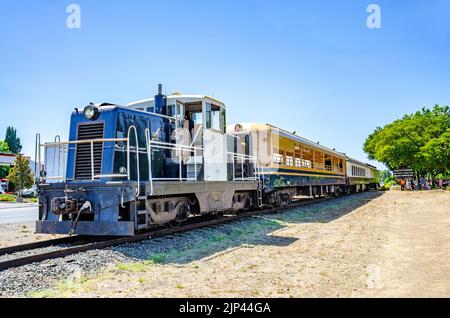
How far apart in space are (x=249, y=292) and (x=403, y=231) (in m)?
6.59

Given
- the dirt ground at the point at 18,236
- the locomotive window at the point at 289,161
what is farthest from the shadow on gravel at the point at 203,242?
the locomotive window at the point at 289,161

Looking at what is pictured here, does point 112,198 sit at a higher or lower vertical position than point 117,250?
higher

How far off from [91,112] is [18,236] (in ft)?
13.6

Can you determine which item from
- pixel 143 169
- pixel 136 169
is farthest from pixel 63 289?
pixel 143 169

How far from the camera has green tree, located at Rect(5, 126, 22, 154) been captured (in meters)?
100

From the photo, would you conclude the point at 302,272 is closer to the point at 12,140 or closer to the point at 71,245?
the point at 71,245

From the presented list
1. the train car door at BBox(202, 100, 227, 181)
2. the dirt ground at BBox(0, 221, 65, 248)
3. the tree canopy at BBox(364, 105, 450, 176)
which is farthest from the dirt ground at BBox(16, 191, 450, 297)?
the tree canopy at BBox(364, 105, 450, 176)

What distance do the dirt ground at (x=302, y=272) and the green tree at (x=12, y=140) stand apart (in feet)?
358

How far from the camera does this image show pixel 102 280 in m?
4.97

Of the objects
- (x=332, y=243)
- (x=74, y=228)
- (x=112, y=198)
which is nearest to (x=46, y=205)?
(x=74, y=228)

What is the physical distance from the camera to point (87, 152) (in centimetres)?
799

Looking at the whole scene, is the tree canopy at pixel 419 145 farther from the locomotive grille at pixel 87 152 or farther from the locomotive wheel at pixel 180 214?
the locomotive grille at pixel 87 152

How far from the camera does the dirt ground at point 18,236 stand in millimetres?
8523
